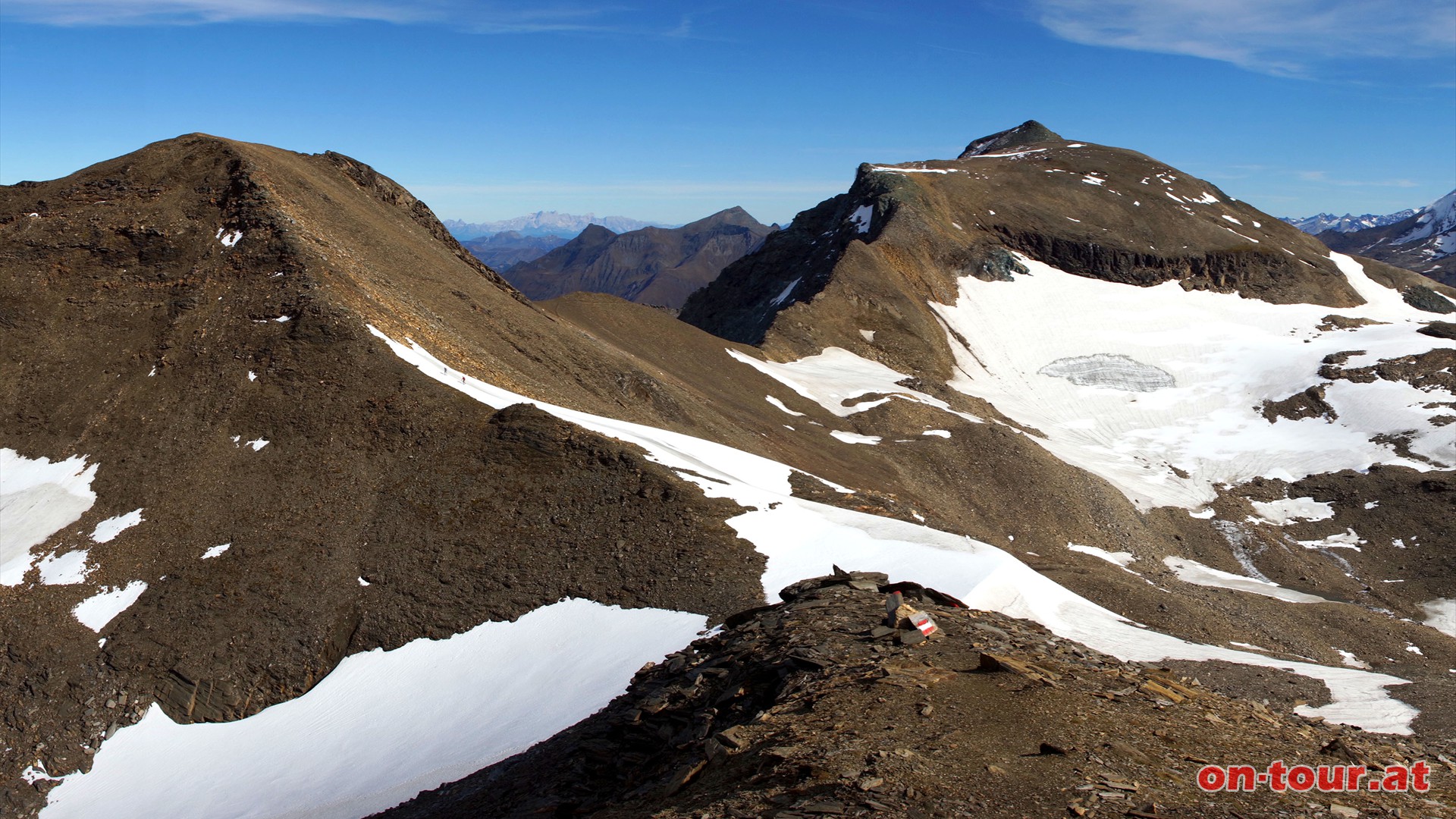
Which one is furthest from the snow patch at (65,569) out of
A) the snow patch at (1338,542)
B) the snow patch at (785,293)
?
the snow patch at (785,293)

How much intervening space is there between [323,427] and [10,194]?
22635 mm

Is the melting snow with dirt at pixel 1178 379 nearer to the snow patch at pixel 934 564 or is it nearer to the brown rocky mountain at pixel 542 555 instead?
the brown rocky mountain at pixel 542 555

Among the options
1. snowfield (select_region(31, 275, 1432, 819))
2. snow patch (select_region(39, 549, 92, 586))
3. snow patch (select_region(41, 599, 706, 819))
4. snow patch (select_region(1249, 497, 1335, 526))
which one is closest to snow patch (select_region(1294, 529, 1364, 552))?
snow patch (select_region(1249, 497, 1335, 526))

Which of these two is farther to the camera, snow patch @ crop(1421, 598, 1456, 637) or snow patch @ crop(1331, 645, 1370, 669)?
snow patch @ crop(1421, 598, 1456, 637)

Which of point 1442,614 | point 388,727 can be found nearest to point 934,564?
point 388,727

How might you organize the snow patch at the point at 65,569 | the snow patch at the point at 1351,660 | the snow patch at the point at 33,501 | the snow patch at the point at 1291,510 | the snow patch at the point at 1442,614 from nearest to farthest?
the snow patch at the point at 65,569
the snow patch at the point at 33,501
the snow patch at the point at 1351,660
the snow patch at the point at 1442,614
the snow patch at the point at 1291,510

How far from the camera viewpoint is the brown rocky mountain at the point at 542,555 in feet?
41.5

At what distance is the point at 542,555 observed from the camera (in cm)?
2448

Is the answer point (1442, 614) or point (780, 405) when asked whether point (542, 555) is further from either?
point (1442, 614)

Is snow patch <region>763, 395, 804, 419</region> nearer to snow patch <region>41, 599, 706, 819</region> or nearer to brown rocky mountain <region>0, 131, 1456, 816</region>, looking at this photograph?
brown rocky mountain <region>0, 131, 1456, 816</region>

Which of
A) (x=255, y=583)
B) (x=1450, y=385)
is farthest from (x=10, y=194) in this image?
(x=1450, y=385)

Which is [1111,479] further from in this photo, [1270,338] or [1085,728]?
[1085,728]

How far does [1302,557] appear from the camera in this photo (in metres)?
49.9

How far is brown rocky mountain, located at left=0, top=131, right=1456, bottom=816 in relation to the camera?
12.7m
